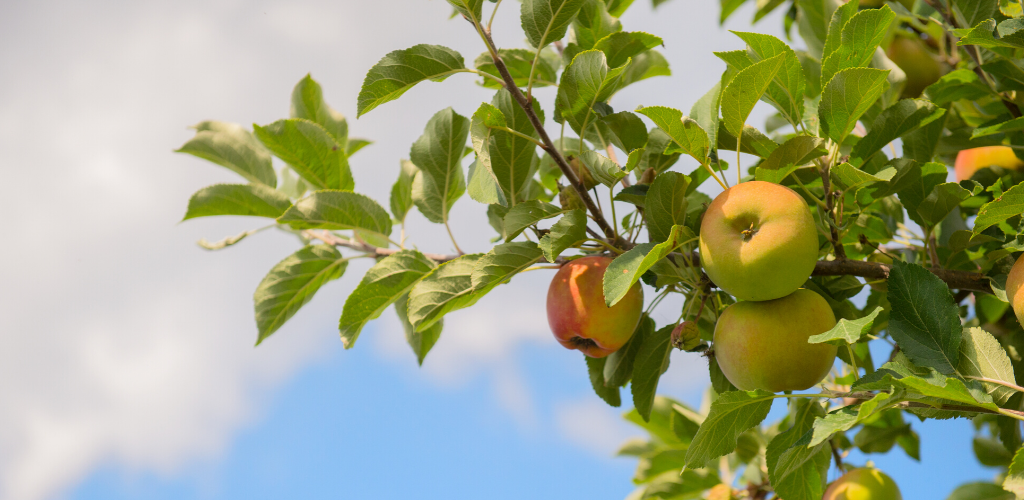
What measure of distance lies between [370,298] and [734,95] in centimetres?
100

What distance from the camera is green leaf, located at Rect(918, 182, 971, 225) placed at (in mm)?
1523

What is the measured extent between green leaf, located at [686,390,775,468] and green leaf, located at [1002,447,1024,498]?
0.41 meters

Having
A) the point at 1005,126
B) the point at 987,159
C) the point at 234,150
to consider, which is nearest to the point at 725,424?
the point at 1005,126

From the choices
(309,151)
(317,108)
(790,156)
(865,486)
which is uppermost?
(317,108)

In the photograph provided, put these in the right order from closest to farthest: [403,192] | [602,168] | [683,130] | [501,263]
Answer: [683,130], [602,168], [501,263], [403,192]

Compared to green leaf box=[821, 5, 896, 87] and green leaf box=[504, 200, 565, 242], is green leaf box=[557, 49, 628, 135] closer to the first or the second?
green leaf box=[504, 200, 565, 242]

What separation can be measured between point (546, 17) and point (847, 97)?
0.64m

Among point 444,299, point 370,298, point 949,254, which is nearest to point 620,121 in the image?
point 444,299

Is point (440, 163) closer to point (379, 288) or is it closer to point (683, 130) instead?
point (379, 288)

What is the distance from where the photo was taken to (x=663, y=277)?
160 centimetres

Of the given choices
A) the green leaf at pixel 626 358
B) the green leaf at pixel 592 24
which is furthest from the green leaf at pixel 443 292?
the green leaf at pixel 592 24

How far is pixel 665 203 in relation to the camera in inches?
56.5

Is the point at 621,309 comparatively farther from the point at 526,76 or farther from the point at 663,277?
the point at 526,76

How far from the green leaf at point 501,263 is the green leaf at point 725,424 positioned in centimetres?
53
